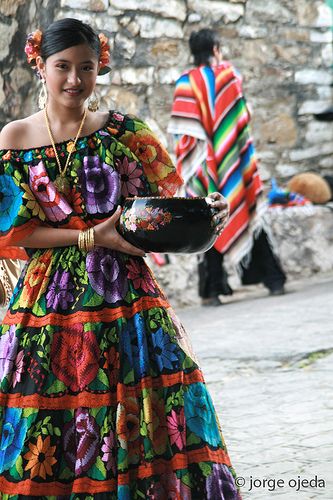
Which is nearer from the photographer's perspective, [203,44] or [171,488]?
[171,488]

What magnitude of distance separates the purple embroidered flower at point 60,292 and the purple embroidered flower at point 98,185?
0.16m

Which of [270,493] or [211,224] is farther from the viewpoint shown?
[270,493]

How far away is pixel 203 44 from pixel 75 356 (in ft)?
15.9

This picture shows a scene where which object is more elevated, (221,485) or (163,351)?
(163,351)

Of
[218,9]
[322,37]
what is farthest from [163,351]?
[322,37]

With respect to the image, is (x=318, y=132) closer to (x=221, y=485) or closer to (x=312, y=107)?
(x=312, y=107)

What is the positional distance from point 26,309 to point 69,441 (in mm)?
306

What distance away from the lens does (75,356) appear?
2342 millimetres

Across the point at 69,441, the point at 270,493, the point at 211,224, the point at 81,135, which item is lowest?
the point at 270,493

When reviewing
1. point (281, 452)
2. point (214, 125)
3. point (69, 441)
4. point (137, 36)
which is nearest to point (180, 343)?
point (69, 441)

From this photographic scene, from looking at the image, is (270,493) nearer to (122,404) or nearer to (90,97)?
(122,404)

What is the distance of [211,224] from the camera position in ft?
7.95

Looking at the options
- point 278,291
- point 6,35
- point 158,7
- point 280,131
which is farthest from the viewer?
point 280,131

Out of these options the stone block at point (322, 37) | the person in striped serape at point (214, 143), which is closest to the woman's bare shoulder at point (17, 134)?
the person in striped serape at point (214, 143)
